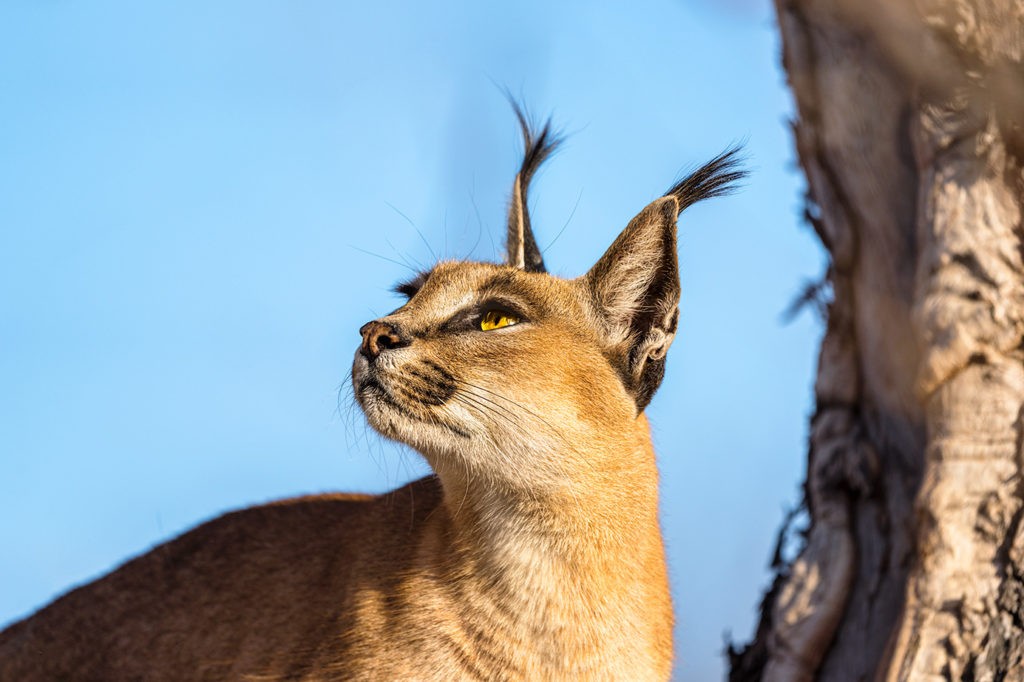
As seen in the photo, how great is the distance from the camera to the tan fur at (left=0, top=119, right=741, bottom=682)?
464 centimetres

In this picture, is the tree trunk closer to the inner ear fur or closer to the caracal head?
the caracal head

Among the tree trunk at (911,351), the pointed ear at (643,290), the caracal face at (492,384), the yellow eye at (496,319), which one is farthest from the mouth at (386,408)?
the tree trunk at (911,351)

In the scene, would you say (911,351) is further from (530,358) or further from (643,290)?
(530,358)

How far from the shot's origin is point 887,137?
5.43 meters

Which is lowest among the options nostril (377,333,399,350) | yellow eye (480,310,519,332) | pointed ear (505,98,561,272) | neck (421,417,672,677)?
neck (421,417,672,677)

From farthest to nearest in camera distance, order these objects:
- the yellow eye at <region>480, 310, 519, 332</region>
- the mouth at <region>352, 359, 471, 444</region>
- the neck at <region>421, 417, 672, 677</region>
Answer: the yellow eye at <region>480, 310, 519, 332</region>, the neck at <region>421, 417, 672, 677</region>, the mouth at <region>352, 359, 471, 444</region>

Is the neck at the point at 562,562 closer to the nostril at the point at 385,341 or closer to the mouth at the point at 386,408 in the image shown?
the mouth at the point at 386,408

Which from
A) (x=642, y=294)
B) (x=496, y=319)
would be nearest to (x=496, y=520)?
(x=496, y=319)

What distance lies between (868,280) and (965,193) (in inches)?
32.5

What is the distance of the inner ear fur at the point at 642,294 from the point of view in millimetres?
4875

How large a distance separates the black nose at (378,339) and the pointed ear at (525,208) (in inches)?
60.3

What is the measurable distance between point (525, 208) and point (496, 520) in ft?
7.58

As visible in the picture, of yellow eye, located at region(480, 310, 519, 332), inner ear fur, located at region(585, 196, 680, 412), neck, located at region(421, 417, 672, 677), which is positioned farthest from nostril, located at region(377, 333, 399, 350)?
inner ear fur, located at region(585, 196, 680, 412)

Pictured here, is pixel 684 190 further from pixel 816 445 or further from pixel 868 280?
pixel 816 445
